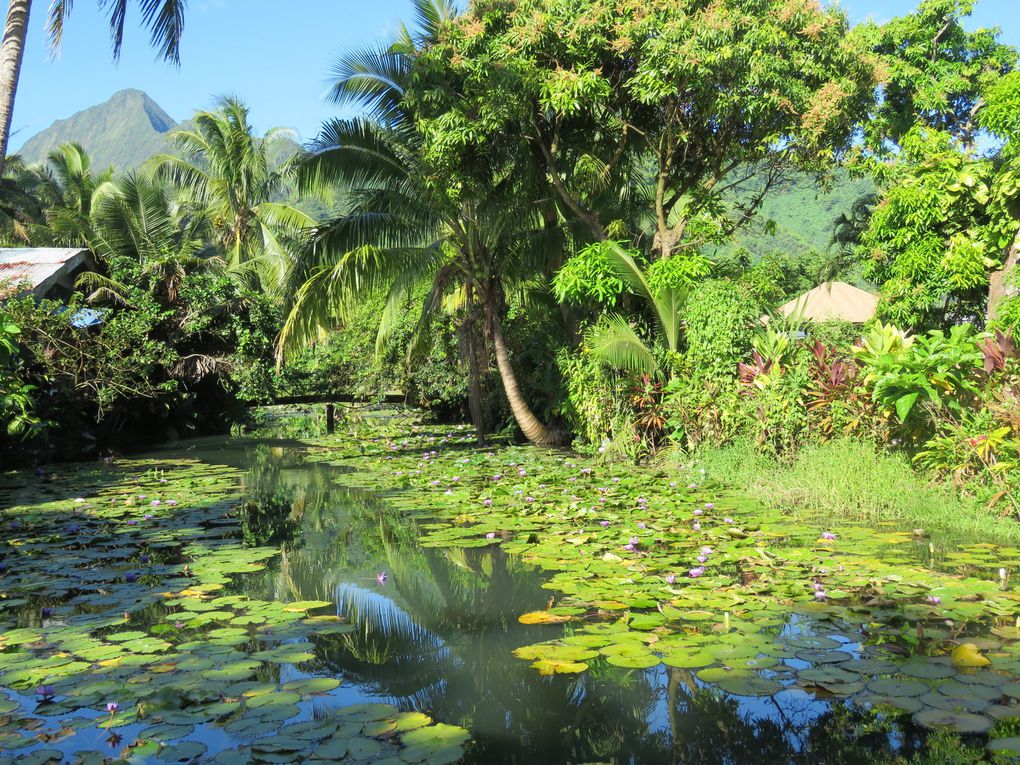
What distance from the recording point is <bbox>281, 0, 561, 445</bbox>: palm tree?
12.4m

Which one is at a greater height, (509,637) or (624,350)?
(624,350)

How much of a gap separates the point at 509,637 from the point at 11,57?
28.2 ft

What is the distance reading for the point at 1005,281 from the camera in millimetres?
11656

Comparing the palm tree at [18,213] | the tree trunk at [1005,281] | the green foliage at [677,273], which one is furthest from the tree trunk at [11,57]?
the palm tree at [18,213]

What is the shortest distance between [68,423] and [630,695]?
39.5 ft

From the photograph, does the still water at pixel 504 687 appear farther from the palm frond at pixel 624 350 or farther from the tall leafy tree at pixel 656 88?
the tall leafy tree at pixel 656 88

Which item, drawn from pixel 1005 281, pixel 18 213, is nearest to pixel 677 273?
pixel 1005 281

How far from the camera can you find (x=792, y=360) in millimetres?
9305

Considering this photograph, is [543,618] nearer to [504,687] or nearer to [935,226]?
[504,687]

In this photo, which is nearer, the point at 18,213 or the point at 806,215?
the point at 18,213

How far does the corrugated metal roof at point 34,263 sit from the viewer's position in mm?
13367

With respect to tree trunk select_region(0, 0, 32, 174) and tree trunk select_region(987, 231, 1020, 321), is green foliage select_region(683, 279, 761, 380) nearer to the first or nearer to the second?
tree trunk select_region(987, 231, 1020, 321)

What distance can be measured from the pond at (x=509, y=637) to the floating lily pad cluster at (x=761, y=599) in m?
0.02

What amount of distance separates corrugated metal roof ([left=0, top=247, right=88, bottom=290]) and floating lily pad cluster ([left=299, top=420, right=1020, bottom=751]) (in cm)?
905
